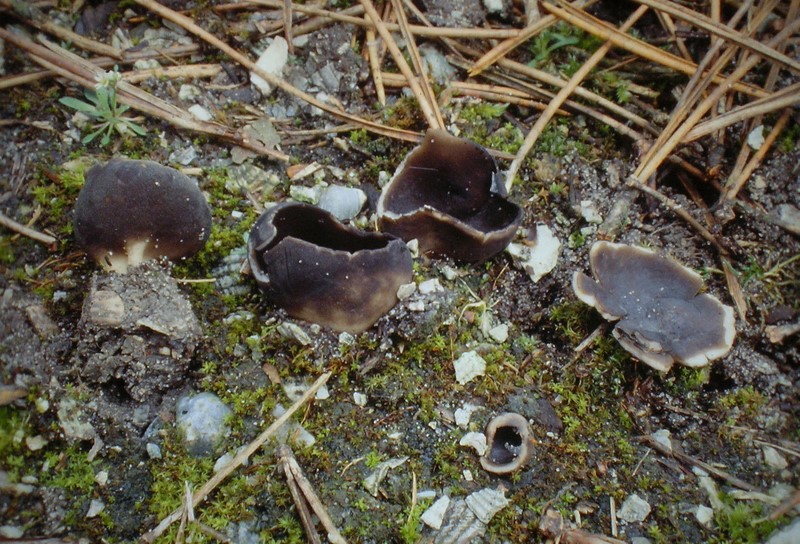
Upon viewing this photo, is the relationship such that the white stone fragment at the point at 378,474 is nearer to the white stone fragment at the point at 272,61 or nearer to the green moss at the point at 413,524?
the green moss at the point at 413,524

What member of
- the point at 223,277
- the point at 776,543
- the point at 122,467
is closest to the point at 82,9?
the point at 223,277

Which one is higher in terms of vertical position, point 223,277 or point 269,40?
point 269,40

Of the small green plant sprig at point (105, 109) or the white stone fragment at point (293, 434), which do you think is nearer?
the white stone fragment at point (293, 434)

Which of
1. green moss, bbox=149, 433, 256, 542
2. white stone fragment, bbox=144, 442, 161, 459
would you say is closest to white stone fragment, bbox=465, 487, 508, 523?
green moss, bbox=149, 433, 256, 542

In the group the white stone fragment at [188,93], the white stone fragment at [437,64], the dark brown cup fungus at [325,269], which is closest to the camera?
the dark brown cup fungus at [325,269]

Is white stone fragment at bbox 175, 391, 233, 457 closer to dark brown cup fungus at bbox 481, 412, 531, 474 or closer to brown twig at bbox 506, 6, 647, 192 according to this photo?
dark brown cup fungus at bbox 481, 412, 531, 474

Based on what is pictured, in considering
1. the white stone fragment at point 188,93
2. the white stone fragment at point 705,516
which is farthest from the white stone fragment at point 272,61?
the white stone fragment at point 705,516

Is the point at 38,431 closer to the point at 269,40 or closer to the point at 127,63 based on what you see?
the point at 127,63
